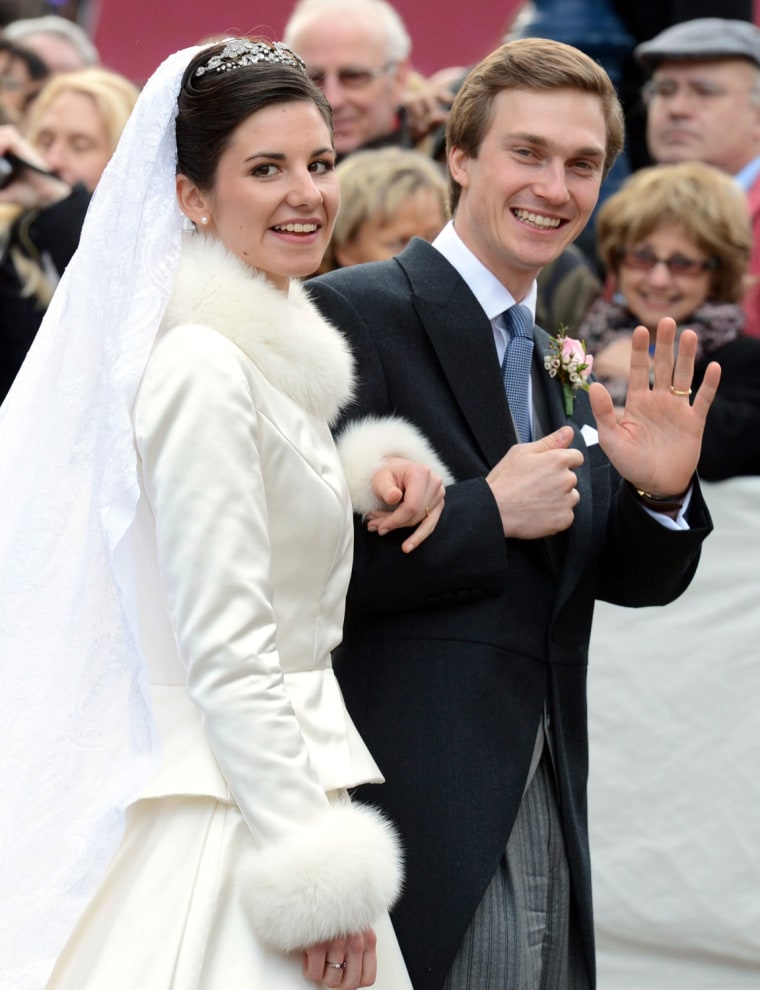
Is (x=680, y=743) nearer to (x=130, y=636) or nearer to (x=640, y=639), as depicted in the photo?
(x=640, y=639)

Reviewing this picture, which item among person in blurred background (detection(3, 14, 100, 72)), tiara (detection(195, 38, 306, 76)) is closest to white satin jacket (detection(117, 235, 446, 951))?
tiara (detection(195, 38, 306, 76))

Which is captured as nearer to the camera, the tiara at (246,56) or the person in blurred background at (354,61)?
the tiara at (246,56)

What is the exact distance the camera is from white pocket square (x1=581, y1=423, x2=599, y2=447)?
10.6ft

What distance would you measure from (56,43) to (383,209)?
9.86ft

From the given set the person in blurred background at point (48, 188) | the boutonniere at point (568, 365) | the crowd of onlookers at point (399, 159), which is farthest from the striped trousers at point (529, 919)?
the person in blurred background at point (48, 188)

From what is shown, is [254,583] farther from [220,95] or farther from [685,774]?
[685,774]

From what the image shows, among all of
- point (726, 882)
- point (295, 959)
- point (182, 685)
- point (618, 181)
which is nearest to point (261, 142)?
point (182, 685)

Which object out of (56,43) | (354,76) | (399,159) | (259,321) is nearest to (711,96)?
(354,76)

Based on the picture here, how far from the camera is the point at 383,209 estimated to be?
461 cm

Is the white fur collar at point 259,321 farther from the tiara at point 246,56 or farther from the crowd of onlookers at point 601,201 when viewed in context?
the crowd of onlookers at point 601,201

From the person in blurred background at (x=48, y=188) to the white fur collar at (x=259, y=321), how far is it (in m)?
2.48

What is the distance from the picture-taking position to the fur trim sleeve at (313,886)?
2262 millimetres

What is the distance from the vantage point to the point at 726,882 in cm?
441

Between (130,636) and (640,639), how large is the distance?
237 centimetres
